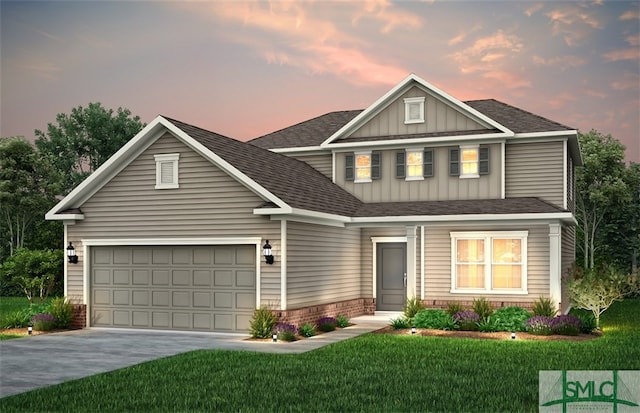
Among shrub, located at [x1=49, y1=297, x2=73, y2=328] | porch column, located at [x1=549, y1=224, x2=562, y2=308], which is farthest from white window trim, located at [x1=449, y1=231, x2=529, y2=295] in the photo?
shrub, located at [x1=49, y1=297, x2=73, y2=328]

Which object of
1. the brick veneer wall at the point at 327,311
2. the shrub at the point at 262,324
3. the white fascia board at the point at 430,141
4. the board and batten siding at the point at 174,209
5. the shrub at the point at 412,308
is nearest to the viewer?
the shrub at the point at 262,324

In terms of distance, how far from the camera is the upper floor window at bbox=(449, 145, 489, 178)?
24.6 m

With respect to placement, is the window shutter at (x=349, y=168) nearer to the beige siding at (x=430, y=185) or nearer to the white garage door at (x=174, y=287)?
the beige siding at (x=430, y=185)

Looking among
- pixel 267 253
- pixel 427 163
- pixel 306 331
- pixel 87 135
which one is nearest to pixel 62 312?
pixel 267 253

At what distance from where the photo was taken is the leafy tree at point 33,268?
28.5 meters

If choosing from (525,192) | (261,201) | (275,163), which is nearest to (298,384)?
(261,201)

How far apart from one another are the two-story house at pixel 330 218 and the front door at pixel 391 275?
0.12 ft

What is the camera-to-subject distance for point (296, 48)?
29.5 metres

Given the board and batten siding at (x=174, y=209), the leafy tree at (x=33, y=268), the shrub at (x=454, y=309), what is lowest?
the shrub at (x=454, y=309)

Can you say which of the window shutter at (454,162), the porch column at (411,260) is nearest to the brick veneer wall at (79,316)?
the porch column at (411,260)

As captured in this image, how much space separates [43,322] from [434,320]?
1064 centimetres

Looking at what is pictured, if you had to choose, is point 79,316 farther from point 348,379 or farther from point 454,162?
point 454,162

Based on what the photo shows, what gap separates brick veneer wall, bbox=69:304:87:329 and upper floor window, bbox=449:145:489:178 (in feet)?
41.0

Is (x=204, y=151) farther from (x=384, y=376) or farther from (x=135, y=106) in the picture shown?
(x=135, y=106)
